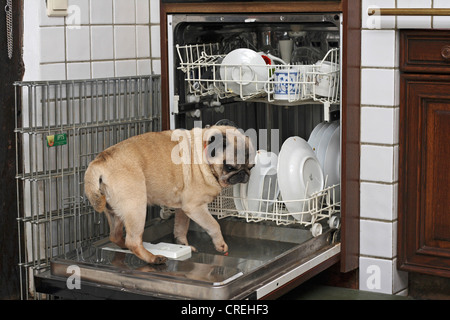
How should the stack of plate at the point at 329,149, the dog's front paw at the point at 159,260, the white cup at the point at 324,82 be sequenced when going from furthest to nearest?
the stack of plate at the point at 329,149
the white cup at the point at 324,82
the dog's front paw at the point at 159,260

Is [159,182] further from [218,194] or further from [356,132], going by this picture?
[356,132]

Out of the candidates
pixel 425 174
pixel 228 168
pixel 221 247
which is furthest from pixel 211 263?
pixel 425 174

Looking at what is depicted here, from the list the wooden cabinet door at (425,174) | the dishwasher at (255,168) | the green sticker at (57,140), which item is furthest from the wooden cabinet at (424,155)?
the green sticker at (57,140)

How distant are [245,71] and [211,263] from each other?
2.07 feet

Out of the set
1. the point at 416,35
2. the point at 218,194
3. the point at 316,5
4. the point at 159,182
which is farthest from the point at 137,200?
the point at 416,35

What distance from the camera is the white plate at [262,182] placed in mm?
2457

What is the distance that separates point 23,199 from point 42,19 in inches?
21.4

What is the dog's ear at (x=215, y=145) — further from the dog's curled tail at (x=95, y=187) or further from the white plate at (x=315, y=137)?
the white plate at (x=315, y=137)

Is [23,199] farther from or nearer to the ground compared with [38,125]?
nearer to the ground

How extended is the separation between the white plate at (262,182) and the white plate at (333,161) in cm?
17

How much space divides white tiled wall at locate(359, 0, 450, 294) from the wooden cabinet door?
0.09ft

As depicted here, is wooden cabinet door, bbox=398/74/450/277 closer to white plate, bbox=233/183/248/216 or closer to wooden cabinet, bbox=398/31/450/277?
wooden cabinet, bbox=398/31/450/277
